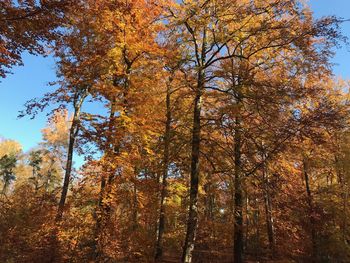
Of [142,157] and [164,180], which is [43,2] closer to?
[142,157]

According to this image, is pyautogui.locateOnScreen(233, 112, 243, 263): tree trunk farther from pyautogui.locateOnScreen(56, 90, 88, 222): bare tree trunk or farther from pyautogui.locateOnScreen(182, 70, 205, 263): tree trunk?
pyautogui.locateOnScreen(56, 90, 88, 222): bare tree trunk

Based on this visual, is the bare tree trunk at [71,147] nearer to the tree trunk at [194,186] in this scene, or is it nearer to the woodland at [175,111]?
the woodland at [175,111]

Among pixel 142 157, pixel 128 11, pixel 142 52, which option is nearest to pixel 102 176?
pixel 142 157

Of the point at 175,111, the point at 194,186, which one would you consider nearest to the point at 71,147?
the point at 175,111

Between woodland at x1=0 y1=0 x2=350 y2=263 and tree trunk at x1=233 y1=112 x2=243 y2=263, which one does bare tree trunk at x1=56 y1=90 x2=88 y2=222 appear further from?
tree trunk at x1=233 y1=112 x2=243 y2=263

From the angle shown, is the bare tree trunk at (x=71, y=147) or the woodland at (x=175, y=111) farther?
the bare tree trunk at (x=71, y=147)

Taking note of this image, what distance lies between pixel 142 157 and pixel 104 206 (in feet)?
8.70

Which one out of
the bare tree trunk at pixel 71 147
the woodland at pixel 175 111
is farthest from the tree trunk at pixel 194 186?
the bare tree trunk at pixel 71 147

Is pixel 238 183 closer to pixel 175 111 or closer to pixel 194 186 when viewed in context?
pixel 194 186

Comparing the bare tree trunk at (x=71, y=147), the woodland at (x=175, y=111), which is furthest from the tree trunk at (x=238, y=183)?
the bare tree trunk at (x=71, y=147)

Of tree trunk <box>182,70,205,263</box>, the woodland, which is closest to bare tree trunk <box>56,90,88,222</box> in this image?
the woodland

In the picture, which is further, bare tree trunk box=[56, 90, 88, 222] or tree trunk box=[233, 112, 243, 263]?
bare tree trunk box=[56, 90, 88, 222]

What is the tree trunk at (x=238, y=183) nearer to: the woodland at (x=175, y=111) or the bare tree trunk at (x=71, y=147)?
the woodland at (x=175, y=111)

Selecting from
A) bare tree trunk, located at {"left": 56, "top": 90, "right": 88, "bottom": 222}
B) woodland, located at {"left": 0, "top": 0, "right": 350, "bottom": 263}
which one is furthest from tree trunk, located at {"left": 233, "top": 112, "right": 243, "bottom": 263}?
bare tree trunk, located at {"left": 56, "top": 90, "right": 88, "bottom": 222}
